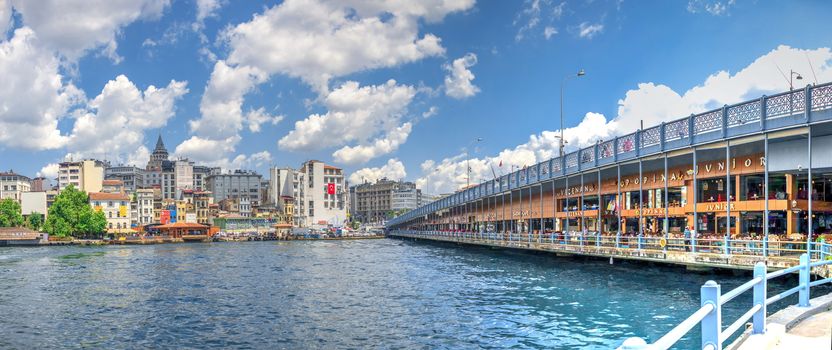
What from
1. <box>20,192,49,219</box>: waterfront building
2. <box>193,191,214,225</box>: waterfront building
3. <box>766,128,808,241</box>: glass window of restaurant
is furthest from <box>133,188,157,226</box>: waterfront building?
<box>766,128,808,241</box>: glass window of restaurant

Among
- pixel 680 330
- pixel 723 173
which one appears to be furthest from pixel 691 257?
pixel 680 330

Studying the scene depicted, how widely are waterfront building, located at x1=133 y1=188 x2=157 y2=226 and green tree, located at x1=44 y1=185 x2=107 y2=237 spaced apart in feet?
126

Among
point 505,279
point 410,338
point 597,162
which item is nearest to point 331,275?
point 505,279

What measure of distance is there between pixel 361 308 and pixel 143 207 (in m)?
169

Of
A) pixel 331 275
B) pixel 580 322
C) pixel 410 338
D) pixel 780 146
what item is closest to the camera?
pixel 410 338

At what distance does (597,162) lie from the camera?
46.5 metres

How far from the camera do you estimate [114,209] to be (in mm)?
162000

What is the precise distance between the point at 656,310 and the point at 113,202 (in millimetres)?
163301

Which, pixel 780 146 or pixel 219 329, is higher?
pixel 780 146

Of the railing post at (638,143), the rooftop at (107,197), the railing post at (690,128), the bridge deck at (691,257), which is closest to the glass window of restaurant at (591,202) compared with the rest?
the bridge deck at (691,257)

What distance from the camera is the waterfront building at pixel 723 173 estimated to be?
30.2 meters

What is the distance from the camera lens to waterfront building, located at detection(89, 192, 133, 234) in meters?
160

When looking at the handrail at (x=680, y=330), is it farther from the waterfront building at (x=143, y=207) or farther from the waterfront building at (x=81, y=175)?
the waterfront building at (x=81, y=175)

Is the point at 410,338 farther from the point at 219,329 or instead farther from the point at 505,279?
the point at 505,279
